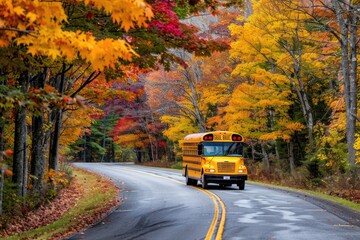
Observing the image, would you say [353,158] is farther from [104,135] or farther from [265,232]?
[104,135]

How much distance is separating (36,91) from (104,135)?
76502 mm

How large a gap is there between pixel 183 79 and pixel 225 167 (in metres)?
19.3

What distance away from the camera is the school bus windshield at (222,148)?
2559 centimetres

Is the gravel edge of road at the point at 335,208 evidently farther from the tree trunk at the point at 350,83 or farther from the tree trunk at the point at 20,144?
the tree trunk at the point at 20,144

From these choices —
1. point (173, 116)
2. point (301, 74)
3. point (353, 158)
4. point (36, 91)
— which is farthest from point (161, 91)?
point (36, 91)

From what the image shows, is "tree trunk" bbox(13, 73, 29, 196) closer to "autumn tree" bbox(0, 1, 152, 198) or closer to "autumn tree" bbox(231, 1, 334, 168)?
"autumn tree" bbox(0, 1, 152, 198)

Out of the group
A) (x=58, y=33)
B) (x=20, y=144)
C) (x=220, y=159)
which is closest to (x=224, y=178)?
(x=220, y=159)

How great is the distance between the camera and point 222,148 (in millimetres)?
25734

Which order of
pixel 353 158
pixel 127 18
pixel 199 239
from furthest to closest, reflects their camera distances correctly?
pixel 353 158, pixel 199 239, pixel 127 18

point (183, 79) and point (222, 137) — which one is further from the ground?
point (183, 79)

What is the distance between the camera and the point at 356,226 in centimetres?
1300

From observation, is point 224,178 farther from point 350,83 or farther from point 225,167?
point 350,83

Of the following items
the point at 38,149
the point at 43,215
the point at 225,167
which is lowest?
the point at 43,215

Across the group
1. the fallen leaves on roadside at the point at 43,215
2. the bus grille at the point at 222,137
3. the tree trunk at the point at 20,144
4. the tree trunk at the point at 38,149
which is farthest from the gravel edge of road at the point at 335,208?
the tree trunk at the point at 38,149
